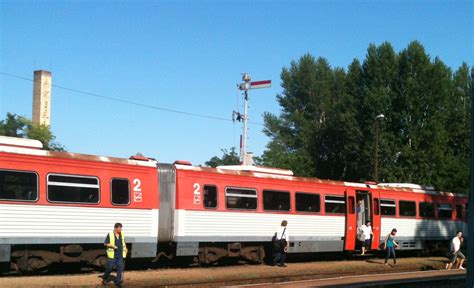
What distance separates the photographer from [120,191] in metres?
18.0

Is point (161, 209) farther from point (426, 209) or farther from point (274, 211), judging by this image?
point (426, 209)

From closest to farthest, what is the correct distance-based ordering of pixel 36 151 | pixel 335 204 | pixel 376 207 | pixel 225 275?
pixel 36 151
pixel 225 275
pixel 335 204
pixel 376 207

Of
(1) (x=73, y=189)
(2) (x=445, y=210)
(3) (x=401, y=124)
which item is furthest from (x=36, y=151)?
(3) (x=401, y=124)

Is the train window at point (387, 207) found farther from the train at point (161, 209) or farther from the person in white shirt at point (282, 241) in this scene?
the person in white shirt at point (282, 241)

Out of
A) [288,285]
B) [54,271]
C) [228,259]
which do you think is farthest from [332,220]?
[54,271]

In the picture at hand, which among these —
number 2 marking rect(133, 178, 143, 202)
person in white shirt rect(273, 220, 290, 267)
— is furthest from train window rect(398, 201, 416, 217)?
number 2 marking rect(133, 178, 143, 202)

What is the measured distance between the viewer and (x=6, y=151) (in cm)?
1568

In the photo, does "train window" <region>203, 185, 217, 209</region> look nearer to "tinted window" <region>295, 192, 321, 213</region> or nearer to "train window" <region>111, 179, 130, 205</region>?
"train window" <region>111, 179, 130, 205</region>

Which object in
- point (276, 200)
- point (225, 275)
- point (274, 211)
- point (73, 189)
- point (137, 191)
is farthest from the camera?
point (276, 200)

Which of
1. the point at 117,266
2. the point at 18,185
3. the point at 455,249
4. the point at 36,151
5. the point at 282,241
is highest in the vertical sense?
the point at 36,151

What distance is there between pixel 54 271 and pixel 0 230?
3.30 meters

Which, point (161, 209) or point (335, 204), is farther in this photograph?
point (335, 204)

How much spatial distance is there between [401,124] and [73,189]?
128 feet

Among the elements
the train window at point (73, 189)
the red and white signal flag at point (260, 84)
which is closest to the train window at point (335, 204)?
the train window at point (73, 189)
